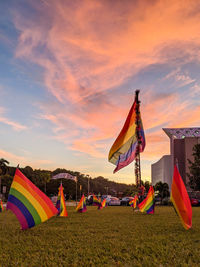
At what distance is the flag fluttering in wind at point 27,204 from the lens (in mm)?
7738

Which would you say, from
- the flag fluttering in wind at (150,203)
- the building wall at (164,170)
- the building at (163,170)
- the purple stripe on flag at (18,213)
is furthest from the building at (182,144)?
the purple stripe on flag at (18,213)

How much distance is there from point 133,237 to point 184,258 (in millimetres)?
2343

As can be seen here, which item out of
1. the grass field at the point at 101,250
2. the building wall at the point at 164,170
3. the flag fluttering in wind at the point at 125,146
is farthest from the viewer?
the building wall at the point at 164,170

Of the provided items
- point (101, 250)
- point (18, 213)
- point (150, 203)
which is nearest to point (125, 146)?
point (150, 203)

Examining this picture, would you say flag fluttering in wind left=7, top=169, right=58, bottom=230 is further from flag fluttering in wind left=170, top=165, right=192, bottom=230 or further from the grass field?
flag fluttering in wind left=170, top=165, right=192, bottom=230

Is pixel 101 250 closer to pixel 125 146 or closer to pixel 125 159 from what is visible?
pixel 125 159

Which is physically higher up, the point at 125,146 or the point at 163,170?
the point at 163,170

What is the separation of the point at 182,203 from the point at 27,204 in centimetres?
412

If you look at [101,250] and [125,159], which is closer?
[101,250]

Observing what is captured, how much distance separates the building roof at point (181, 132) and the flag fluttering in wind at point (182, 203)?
90076mm

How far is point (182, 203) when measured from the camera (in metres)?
8.37

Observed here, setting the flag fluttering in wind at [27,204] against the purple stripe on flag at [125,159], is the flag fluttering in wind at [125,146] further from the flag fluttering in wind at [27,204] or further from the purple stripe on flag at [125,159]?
the flag fluttering in wind at [27,204]

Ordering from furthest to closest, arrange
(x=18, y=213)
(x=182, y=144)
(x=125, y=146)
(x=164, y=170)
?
1. (x=164, y=170)
2. (x=182, y=144)
3. (x=125, y=146)
4. (x=18, y=213)

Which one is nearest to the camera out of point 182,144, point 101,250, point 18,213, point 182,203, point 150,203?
point 101,250
